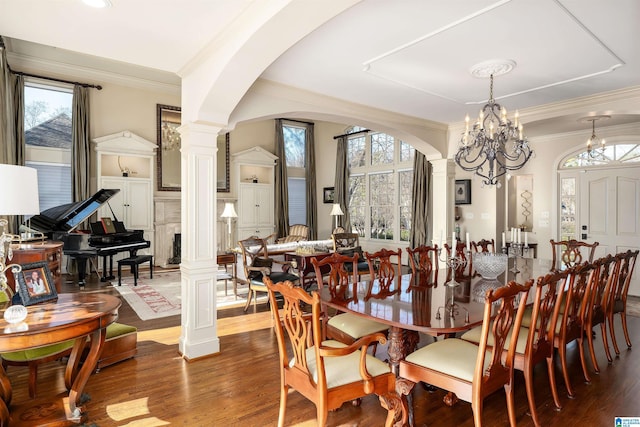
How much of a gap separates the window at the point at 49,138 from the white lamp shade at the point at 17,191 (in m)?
5.93

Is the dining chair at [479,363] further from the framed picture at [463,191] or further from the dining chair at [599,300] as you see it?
the framed picture at [463,191]

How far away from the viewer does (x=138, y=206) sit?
7.98 m

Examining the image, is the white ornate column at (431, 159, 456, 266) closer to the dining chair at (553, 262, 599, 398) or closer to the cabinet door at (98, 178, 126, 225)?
the dining chair at (553, 262, 599, 398)

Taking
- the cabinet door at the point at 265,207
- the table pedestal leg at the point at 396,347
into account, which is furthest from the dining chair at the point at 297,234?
the table pedestal leg at the point at 396,347

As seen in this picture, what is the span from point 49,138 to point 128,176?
1526 mm

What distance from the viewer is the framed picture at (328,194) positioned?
33.8 feet

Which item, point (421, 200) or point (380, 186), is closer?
point (421, 200)

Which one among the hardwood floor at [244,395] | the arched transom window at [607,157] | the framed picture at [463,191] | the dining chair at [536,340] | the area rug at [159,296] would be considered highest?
the arched transom window at [607,157]

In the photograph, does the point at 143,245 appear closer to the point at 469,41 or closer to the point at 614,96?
the point at 469,41

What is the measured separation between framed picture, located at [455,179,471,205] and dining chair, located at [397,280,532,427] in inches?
193

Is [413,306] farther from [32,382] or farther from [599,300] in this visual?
[32,382]

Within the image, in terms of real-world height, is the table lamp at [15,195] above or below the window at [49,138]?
below

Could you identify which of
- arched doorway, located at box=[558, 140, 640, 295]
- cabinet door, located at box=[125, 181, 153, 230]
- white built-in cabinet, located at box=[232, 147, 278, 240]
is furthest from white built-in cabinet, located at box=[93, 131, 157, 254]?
arched doorway, located at box=[558, 140, 640, 295]

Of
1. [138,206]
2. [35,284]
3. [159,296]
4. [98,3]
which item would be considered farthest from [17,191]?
[138,206]
